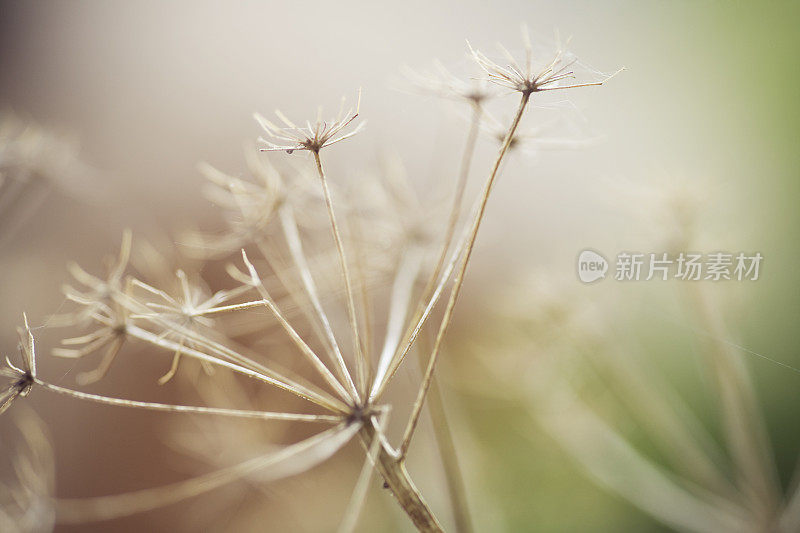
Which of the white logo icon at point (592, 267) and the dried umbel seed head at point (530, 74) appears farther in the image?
the white logo icon at point (592, 267)

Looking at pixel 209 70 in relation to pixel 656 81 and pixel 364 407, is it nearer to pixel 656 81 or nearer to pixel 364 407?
pixel 656 81

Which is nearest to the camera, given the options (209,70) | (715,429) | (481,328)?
(715,429)

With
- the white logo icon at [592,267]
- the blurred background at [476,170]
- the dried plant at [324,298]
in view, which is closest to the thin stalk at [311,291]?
the dried plant at [324,298]

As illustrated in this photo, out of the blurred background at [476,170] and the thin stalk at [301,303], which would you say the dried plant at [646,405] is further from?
the thin stalk at [301,303]

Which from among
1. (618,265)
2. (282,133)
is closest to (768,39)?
(618,265)

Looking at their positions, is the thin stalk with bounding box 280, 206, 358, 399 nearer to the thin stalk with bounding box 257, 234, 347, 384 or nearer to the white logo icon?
the thin stalk with bounding box 257, 234, 347, 384
